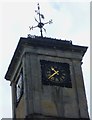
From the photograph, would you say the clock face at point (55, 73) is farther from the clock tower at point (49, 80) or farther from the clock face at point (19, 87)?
the clock face at point (19, 87)

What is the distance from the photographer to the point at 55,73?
38.8 metres

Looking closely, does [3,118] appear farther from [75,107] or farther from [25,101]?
[75,107]

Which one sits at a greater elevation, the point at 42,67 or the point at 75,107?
the point at 42,67

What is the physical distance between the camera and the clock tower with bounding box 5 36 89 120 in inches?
1469

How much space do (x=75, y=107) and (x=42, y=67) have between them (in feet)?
11.9

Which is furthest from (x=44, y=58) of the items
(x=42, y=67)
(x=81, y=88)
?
(x=81, y=88)

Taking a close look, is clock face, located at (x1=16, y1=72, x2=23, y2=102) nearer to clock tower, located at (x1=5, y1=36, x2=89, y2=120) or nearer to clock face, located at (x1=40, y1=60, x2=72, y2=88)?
clock tower, located at (x1=5, y1=36, x2=89, y2=120)

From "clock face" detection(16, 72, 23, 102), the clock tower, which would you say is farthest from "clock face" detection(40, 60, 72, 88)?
"clock face" detection(16, 72, 23, 102)

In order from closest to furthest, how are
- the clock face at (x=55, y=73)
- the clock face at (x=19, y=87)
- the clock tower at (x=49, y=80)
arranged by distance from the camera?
the clock tower at (x=49, y=80), the clock face at (x=55, y=73), the clock face at (x=19, y=87)

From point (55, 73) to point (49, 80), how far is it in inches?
29.0

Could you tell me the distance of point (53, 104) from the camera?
3756 centimetres

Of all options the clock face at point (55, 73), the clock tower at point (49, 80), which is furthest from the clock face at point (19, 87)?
the clock face at point (55, 73)

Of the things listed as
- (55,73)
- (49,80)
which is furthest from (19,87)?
(55,73)

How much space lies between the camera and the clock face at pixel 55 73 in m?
38.5
